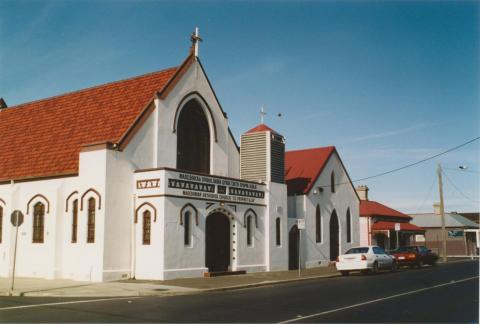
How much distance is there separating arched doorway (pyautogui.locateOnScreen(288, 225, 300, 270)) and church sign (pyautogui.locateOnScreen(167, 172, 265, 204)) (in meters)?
4.55

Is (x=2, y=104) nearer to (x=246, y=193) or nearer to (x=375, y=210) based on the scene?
(x=246, y=193)

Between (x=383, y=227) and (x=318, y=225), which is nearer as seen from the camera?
(x=318, y=225)

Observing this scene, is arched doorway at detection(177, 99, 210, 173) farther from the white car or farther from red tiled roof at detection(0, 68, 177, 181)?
the white car

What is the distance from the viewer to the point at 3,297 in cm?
1656

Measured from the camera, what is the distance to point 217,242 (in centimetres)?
2614

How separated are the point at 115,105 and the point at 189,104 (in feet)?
12.4

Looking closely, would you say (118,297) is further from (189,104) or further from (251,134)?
(251,134)

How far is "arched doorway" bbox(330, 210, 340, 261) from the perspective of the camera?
36.7 m

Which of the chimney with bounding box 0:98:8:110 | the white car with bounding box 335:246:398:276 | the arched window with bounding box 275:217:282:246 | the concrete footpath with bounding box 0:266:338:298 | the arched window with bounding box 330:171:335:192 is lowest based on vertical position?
the concrete footpath with bounding box 0:266:338:298

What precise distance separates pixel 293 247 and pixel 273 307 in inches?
745

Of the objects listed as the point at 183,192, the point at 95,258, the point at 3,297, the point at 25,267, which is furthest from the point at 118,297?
the point at 25,267

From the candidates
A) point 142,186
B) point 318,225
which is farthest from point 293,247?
point 142,186

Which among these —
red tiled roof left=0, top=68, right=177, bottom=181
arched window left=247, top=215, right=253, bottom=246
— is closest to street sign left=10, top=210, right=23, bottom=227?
red tiled roof left=0, top=68, right=177, bottom=181

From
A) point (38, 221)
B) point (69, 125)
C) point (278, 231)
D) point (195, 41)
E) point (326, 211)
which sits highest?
point (195, 41)
